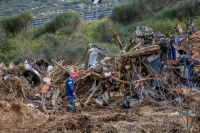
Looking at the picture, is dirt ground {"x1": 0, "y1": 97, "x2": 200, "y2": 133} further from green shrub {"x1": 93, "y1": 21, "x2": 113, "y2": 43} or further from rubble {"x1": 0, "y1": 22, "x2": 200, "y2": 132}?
green shrub {"x1": 93, "y1": 21, "x2": 113, "y2": 43}

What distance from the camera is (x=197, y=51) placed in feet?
26.6

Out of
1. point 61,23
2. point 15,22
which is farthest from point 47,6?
point 61,23

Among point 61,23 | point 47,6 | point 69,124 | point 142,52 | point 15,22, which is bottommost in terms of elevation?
point 69,124

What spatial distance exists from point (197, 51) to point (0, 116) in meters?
7.06

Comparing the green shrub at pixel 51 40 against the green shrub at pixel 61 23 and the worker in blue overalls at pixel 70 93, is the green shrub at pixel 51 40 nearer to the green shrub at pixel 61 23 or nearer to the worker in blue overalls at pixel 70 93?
the green shrub at pixel 61 23

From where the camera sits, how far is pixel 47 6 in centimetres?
6103

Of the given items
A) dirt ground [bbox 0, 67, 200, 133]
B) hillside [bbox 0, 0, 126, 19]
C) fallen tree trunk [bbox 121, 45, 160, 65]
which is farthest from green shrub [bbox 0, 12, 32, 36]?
dirt ground [bbox 0, 67, 200, 133]

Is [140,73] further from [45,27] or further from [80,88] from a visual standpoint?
[45,27]

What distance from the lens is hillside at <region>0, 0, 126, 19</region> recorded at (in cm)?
5590

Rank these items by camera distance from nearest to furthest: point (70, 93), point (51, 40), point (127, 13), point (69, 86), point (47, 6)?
1. point (69, 86)
2. point (70, 93)
3. point (51, 40)
4. point (127, 13)
5. point (47, 6)

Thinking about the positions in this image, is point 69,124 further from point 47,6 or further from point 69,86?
point 47,6

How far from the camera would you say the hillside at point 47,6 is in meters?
55.9

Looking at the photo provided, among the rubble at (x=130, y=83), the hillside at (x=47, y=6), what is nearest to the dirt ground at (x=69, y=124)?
the rubble at (x=130, y=83)

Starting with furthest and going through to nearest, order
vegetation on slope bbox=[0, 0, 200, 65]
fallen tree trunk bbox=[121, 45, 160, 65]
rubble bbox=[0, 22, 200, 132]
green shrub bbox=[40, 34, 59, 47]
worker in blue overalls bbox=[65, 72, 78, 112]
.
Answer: green shrub bbox=[40, 34, 59, 47] < vegetation on slope bbox=[0, 0, 200, 65] < fallen tree trunk bbox=[121, 45, 160, 65] < worker in blue overalls bbox=[65, 72, 78, 112] < rubble bbox=[0, 22, 200, 132]
